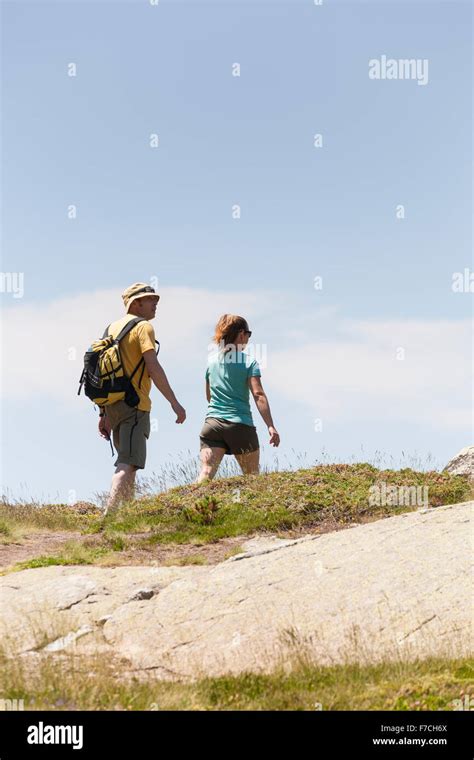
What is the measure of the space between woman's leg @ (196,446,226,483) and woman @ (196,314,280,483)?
2cm

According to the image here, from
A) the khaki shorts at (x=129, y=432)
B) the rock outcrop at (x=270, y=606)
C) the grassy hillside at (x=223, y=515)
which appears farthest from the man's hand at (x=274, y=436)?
the rock outcrop at (x=270, y=606)

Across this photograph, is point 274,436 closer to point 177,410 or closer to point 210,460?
point 210,460

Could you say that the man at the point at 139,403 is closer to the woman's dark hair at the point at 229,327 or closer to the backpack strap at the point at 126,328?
the backpack strap at the point at 126,328

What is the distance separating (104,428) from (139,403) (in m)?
0.75

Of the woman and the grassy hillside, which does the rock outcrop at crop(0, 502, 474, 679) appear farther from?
the woman

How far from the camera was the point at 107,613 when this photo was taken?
8398mm

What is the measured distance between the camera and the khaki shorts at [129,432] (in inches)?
494

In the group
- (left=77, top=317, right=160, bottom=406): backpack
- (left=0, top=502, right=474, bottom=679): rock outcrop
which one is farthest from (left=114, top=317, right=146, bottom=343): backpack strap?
(left=0, top=502, right=474, bottom=679): rock outcrop

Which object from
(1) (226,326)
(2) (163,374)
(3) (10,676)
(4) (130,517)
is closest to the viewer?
(3) (10,676)

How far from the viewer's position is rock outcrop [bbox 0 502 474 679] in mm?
7207
